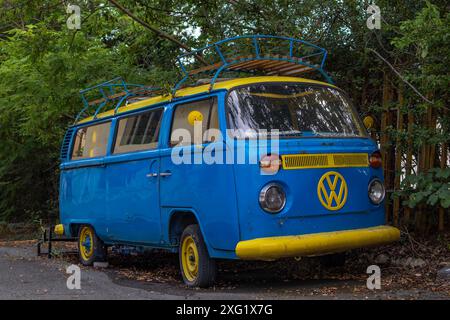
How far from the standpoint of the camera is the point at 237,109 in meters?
7.81

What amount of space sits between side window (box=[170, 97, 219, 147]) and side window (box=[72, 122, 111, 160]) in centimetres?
227

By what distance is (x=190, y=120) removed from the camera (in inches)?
310

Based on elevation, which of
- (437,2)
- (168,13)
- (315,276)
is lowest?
(315,276)

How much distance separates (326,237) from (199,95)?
2326 mm

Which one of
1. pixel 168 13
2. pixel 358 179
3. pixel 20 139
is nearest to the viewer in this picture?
pixel 358 179

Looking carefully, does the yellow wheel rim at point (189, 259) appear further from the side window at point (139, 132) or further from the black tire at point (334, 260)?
the black tire at point (334, 260)

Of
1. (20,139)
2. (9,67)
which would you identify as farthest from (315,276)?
(20,139)

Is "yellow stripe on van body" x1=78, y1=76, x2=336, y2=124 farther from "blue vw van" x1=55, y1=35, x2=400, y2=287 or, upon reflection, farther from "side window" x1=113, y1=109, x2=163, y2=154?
"side window" x1=113, y1=109, x2=163, y2=154

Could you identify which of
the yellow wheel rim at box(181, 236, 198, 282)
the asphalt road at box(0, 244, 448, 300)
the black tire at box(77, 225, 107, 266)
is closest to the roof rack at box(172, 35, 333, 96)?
the yellow wheel rim at box(181, 236, 198, 282)

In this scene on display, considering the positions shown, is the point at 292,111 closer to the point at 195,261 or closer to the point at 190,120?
the point at 190,120

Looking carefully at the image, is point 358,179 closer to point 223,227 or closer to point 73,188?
point 223,227

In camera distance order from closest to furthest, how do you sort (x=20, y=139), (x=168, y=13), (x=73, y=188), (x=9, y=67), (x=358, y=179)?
(x=358, y=179) < (x=73, y=188) < (x=168, y=13) < (x=9, y=67) < (x=20, y=139)

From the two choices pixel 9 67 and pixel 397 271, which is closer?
pixel 397 271

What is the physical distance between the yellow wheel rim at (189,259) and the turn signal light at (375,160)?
2320mm
